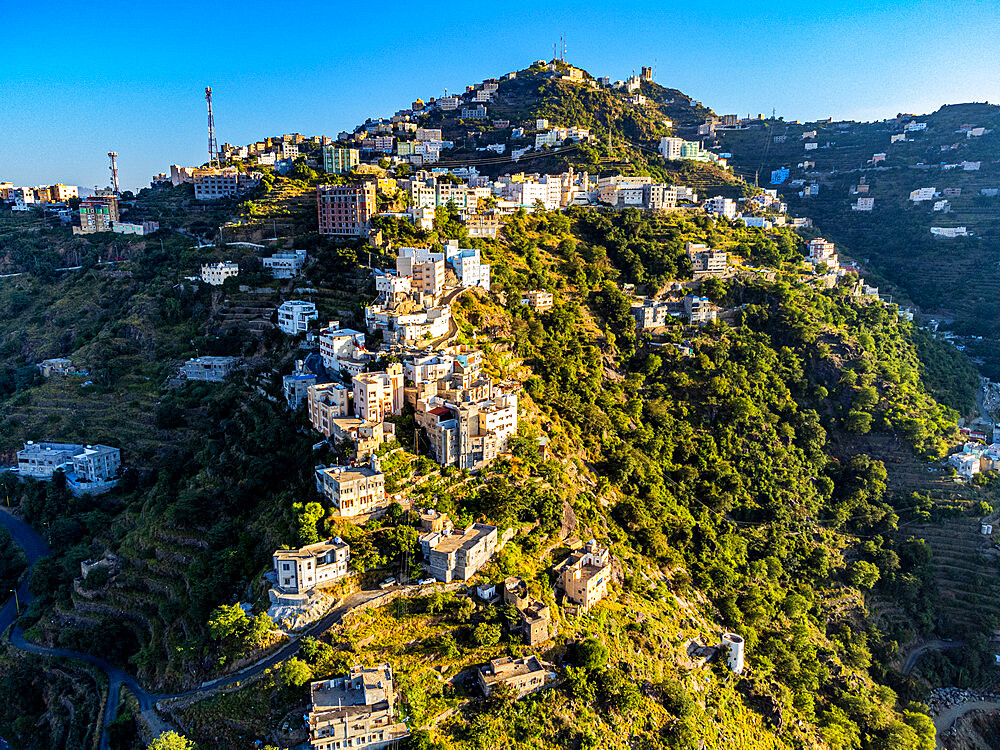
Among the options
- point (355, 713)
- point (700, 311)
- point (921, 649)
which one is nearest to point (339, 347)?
point (355, 713)

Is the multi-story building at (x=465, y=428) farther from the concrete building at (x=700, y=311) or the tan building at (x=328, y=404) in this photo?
the concrete building at (x=700, y=311)

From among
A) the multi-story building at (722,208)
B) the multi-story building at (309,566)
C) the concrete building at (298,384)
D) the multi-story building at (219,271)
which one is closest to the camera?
the multi-story building at (309,566)

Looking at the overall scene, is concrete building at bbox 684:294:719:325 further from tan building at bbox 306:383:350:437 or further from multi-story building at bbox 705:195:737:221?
tan building at bbox 306:383:350:437

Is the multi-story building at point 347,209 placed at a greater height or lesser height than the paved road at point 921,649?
greater

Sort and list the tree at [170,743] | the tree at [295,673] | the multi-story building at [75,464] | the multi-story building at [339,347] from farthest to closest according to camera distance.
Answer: the multi-story building at [75,464] < the multi-story building at [339,347] < the tree at [295,673] < the tree at [170,743]

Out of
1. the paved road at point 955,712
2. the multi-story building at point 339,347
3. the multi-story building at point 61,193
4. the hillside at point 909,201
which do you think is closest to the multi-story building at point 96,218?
the multi-story building at point 61,193

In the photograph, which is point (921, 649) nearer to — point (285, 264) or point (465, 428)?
point (465, 428)

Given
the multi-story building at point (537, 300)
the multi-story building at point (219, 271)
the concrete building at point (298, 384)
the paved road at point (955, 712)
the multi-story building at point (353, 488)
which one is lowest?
the paved road at point (955, 712)

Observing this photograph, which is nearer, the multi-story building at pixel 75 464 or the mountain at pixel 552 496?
the mountain at pixel 552 496
